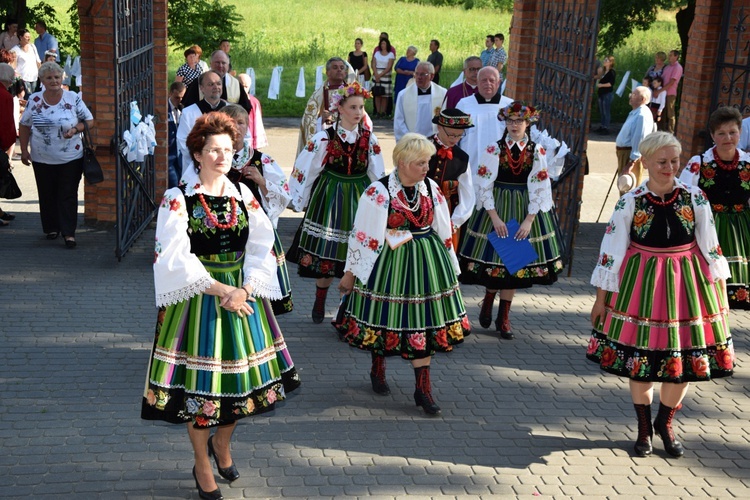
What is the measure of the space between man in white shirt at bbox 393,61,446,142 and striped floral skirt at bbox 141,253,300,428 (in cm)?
651

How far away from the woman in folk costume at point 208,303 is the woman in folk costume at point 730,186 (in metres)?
3.83

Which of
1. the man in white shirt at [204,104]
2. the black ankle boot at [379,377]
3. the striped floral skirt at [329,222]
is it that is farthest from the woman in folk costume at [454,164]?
the man in white shirt at [204,104]

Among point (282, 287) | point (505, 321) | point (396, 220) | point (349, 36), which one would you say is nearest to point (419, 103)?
point (505, 321)

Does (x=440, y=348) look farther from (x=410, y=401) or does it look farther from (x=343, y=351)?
(x=343, y=351)

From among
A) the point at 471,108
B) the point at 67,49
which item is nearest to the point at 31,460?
the point at 471,108

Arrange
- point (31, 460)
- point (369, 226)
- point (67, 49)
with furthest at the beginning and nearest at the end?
point (67, 49) < point (369, 226) < point (31, 460)

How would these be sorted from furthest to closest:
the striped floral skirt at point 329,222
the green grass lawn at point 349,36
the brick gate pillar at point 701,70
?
the green grass lawn at point 349,36 < the brick gate pillar at point 701,70 < the striped floral skirt at point 329,222

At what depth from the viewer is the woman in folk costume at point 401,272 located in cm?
645

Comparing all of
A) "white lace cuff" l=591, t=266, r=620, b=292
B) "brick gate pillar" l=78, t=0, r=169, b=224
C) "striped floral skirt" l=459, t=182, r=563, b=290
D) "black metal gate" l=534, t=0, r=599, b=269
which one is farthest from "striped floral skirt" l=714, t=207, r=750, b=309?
"brick gate pillar" l=78, t=0, r=169, b=224

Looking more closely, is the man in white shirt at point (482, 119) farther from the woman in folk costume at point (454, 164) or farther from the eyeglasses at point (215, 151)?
the eyeglasses at point (215, 151)

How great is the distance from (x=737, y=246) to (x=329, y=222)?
331cm

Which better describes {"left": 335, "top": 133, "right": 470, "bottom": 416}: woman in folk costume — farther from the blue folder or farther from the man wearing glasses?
the man wearing glasses

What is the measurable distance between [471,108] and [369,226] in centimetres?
357

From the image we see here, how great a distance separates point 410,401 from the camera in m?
7.03
